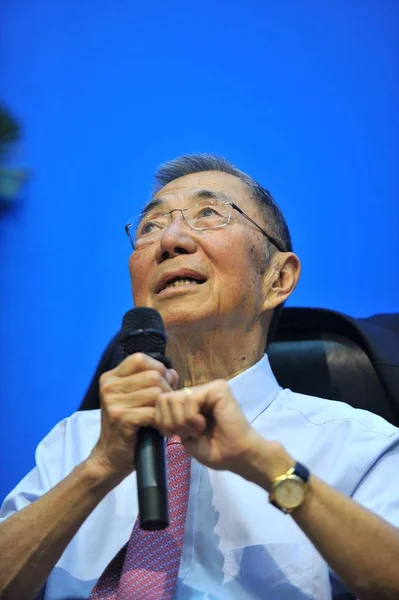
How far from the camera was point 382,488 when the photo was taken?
121cm

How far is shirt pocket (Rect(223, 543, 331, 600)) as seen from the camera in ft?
3.79

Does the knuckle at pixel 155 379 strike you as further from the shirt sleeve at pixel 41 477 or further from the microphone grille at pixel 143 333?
A: the shirt sleeve at pixel 41 477

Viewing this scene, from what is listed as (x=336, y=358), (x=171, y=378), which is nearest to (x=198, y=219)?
(x=336, y=358)

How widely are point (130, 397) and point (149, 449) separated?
0.29ft

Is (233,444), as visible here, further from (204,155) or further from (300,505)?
(204,155)

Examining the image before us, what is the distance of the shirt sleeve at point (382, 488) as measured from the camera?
1.16 m

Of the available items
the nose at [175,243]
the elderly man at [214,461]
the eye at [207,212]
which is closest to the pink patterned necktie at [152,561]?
the elderly man at [214,461]

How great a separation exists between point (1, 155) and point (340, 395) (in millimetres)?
1117

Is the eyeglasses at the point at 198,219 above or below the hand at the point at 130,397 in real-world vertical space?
above

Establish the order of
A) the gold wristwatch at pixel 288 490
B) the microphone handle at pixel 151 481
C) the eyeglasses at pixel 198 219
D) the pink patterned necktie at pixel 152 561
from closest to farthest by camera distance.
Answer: the microphone handle at pixel 151 481 < the gold wristwatch at pixel 288 490 < the pink patterned necktie at pixel 152 561 < the eyeglasses at pixel 198 219

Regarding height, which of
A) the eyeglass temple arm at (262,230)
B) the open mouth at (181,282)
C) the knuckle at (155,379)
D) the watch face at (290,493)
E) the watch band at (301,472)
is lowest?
the watch face at (290,493)

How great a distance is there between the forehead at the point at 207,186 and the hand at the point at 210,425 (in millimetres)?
690

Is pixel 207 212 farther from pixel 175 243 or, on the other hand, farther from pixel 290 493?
pixel 290 493

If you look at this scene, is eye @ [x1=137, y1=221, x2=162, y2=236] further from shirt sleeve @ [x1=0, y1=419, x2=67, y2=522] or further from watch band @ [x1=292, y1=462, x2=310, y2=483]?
watch band @ [x1=292, y1=462, x2=310, y2=483]
